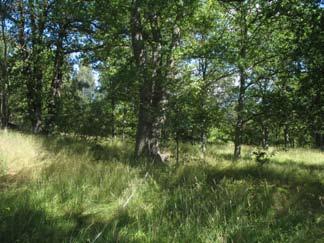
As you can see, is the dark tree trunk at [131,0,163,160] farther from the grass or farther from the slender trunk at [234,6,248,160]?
the grass

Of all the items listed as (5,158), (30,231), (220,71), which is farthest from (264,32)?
(30,231)

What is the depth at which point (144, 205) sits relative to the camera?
5262 millimetres

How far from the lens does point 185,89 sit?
10.1 meters

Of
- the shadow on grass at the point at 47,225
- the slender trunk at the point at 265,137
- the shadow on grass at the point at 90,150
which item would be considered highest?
the slender trunk at the point at 265,137

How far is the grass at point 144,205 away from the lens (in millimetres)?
4191

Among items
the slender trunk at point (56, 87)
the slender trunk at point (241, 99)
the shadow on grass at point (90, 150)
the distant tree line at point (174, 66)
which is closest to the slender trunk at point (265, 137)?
the distant tree line at point (174, 66)

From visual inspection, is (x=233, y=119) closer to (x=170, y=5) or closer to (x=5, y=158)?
(x=170, y=5)

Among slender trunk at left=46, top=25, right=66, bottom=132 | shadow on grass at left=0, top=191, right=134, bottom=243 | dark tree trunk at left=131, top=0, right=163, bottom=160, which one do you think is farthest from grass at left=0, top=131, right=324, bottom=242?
slender trunk at left=46, top=25, right=66, bottom=132

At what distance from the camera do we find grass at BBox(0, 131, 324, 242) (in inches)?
165

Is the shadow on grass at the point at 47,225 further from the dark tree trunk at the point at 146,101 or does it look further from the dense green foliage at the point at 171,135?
the dark tree trunk at the point at 146,101

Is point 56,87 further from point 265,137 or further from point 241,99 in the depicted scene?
point 265,137

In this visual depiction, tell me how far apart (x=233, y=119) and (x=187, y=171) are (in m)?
4.97

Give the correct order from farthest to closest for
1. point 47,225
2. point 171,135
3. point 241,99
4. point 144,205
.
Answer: point 241,99, point 171,135, point 144,205, point 47,225

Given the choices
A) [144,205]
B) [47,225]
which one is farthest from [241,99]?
[47,225]
